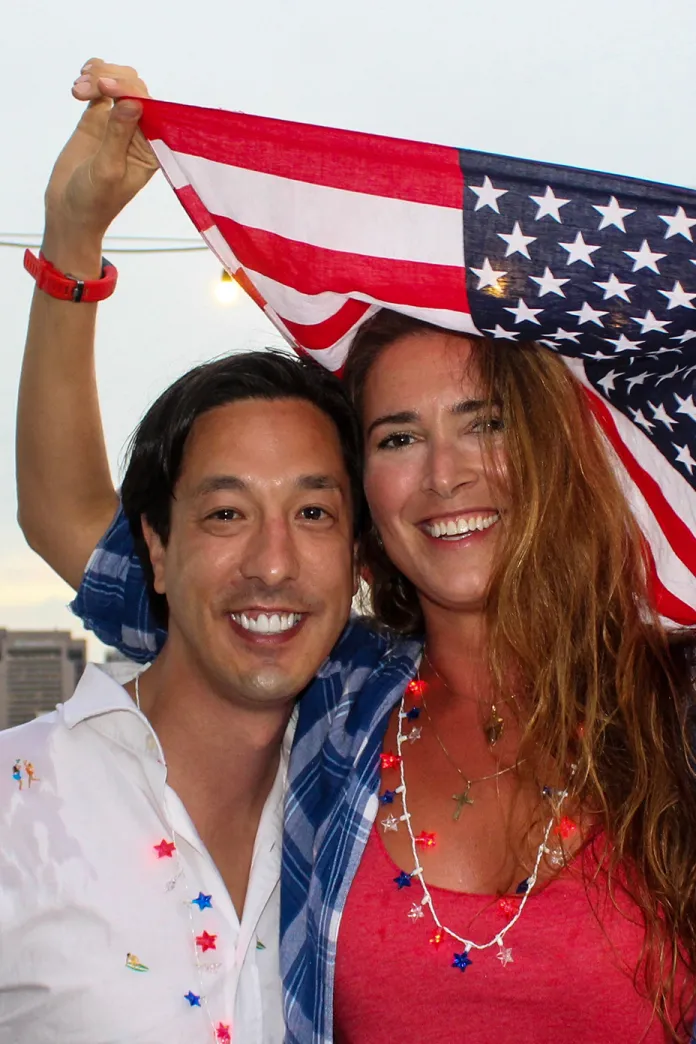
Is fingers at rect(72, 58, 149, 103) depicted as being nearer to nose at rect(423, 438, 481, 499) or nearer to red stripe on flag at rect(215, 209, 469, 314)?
red stripe on flag at rect(215, 209, 469, 314)

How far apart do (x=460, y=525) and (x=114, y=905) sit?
935mm

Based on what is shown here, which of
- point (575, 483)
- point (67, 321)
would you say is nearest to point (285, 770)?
point (575, 483)

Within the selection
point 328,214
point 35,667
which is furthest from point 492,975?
point 35,667

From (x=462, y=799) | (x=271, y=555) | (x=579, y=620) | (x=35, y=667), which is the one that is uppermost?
(x=271, y=555)

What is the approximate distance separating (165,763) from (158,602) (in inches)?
19.5

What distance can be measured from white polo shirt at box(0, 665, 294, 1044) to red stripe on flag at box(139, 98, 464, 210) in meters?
1.05

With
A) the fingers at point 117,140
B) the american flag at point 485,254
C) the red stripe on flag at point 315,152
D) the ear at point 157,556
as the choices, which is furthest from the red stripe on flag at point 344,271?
the ear at point 157,556

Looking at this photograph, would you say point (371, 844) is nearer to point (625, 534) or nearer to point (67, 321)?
point (625, 534)

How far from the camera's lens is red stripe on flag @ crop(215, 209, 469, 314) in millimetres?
2127

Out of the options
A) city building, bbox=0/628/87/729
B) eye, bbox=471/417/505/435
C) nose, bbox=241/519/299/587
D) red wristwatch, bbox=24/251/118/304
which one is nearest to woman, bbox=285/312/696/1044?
eye, bbox=471/417/505/435

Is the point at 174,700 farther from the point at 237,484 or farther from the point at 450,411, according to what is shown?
the point at 450,411

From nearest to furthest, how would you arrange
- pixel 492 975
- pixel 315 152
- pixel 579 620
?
1. pixel 492 975
2. pixel 315 152
3. pixel 579 620

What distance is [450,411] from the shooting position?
2.27 meters

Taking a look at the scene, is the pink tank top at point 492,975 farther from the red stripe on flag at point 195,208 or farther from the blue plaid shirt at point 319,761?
the red stripe on flag at point 195,208
